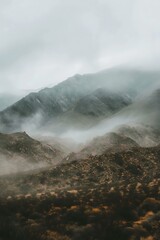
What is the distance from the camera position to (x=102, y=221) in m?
19.6

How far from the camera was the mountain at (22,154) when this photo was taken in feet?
379

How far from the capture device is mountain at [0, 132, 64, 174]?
379ft

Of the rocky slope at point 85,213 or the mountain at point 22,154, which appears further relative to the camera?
the mountain at point 22,154

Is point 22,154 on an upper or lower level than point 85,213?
upper

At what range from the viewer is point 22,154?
13125 cm

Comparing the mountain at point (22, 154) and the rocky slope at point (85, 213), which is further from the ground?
the mountain at point (22, 154)

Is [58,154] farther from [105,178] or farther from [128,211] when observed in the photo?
[128,211]

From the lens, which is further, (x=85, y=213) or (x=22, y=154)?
(x=22, y=154)

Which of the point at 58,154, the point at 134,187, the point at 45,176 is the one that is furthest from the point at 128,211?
the point at 58,154

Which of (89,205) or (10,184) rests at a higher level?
(10,184)

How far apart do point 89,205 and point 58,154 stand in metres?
136

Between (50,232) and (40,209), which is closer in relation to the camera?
(50,232)

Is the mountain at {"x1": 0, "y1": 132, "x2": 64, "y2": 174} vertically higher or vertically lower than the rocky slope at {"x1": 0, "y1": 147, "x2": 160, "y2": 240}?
higher

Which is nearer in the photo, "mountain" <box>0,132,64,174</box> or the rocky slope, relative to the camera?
the rocky slope
